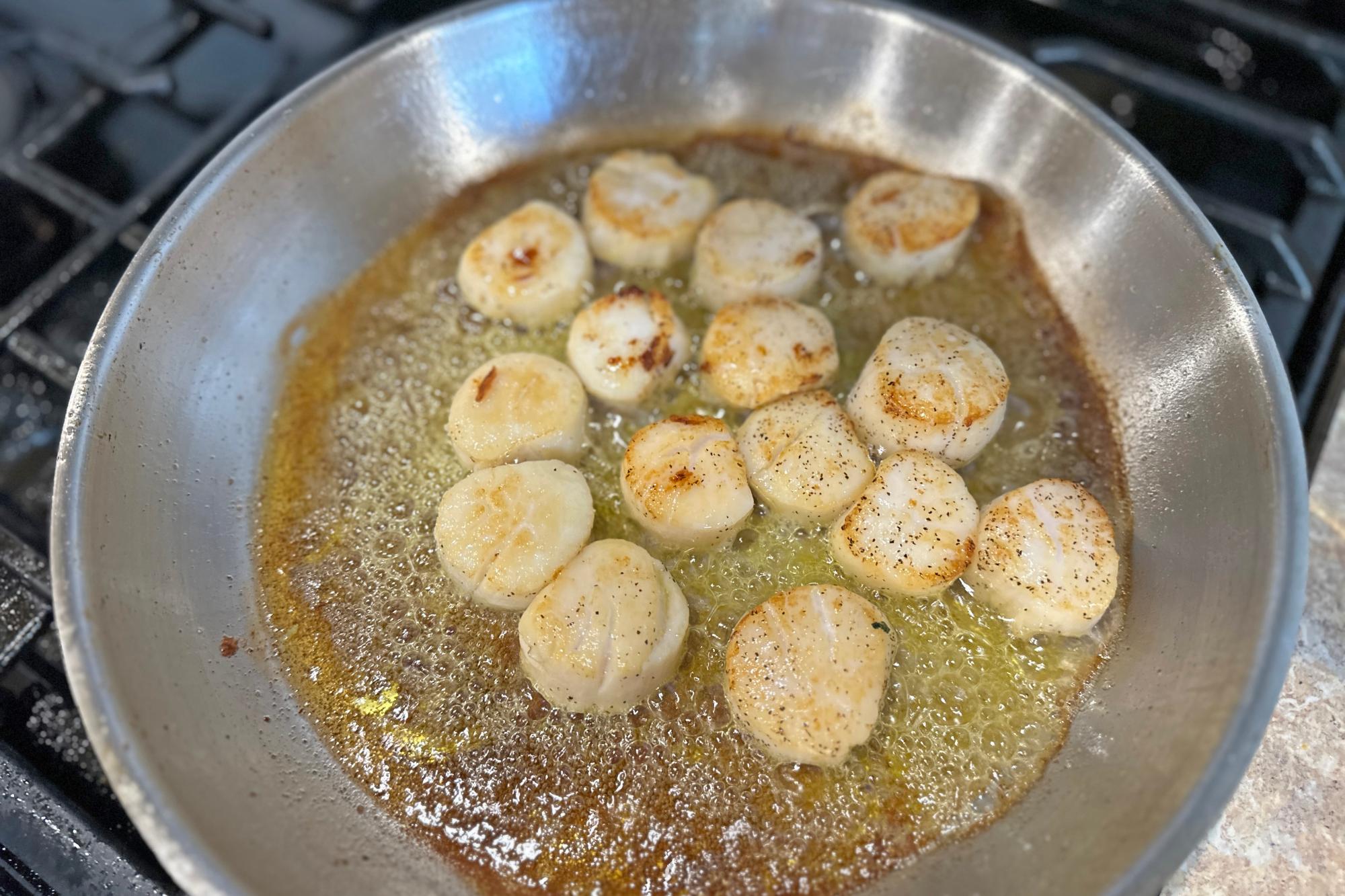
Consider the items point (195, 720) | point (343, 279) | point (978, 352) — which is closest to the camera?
point (195, 720)

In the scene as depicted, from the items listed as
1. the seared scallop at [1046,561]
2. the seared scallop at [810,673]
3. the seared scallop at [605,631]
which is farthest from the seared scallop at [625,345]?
the seared scallop at [1046,561]

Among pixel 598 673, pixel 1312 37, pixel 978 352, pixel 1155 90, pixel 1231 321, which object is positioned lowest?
pixel 598 673

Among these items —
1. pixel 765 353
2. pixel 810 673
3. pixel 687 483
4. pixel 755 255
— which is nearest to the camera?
pixel 810 673

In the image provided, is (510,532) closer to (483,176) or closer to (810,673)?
(810,673)

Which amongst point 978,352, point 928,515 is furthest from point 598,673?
point 978,352

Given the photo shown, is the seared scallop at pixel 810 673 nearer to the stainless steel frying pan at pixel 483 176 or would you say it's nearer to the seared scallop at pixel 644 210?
the stainless steel frying pan at pixel 483 176

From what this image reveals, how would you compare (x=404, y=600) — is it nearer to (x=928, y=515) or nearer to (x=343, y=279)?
(x=343, y=279)

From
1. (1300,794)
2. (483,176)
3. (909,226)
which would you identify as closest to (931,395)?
(909,226)
